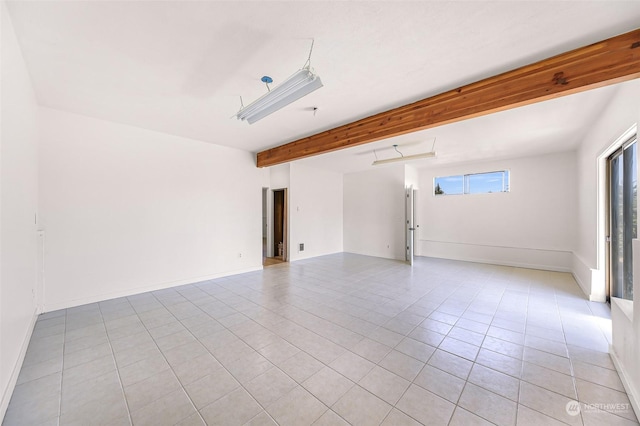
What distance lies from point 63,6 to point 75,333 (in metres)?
3.13

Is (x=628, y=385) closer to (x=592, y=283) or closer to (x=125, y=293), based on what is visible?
(x=592, y=283)

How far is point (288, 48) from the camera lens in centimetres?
203

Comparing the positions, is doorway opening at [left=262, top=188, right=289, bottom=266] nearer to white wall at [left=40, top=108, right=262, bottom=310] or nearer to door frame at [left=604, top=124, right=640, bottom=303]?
white wall at [left=40, top=108, right=262, bottom=310]

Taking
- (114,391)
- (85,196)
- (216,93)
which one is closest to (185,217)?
(85,196)

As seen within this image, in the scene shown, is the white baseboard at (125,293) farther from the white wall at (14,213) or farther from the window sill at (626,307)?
the window sill at (626,307)

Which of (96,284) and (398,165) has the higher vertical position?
(398,165)

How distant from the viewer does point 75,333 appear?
2688 millimetres

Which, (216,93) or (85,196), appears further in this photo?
(85,196)

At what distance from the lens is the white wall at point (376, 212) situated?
7.07 metres

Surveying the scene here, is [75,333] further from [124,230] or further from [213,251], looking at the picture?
[213,251]

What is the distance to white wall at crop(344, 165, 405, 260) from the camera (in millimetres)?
7070

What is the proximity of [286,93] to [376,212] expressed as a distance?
5.84 meters

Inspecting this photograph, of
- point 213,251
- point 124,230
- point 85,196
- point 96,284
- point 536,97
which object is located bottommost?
point 96,284

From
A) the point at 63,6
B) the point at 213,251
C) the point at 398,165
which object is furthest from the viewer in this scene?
the point at 398,165
